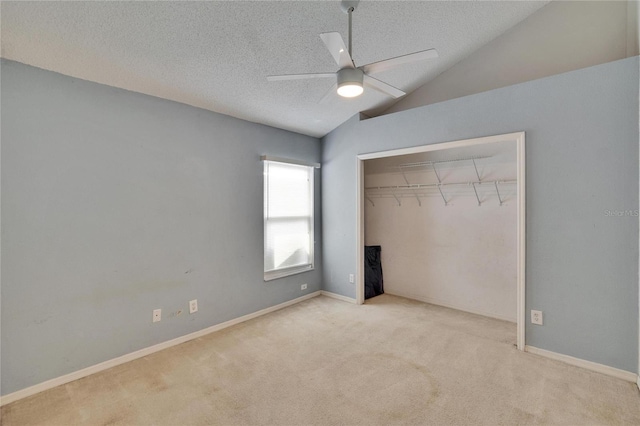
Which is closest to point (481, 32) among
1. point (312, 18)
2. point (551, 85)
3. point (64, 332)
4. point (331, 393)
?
point (551, 85)

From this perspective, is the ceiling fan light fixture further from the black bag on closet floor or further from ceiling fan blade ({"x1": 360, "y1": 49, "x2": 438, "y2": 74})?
the black bag on closet floor

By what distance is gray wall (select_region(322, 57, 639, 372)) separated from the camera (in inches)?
93.9

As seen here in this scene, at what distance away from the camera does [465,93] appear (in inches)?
146

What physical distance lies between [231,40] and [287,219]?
2.31 m

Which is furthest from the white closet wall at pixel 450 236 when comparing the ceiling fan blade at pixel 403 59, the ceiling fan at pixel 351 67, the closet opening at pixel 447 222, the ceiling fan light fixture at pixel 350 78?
the ceiling fan light fixture at pixel 350 78

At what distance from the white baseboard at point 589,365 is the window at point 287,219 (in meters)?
2.78

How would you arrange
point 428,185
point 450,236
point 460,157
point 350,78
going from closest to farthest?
1. point 350,78
2. point 460,157
3. point 450,236
4. point 428,185

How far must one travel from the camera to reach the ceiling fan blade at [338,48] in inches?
64.3

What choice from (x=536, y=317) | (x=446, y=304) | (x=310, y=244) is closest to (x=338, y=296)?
(x=310, y=244)

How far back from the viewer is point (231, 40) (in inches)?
94.0

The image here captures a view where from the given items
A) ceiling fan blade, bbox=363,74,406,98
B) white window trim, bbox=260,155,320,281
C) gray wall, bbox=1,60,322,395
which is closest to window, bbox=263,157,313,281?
white window trim, bbox=260,155,320,281

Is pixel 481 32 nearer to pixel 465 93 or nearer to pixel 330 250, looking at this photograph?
pixel 465 93

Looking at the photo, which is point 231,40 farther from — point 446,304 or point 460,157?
point 446,304

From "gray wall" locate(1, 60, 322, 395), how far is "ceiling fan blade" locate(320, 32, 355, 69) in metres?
1.93
